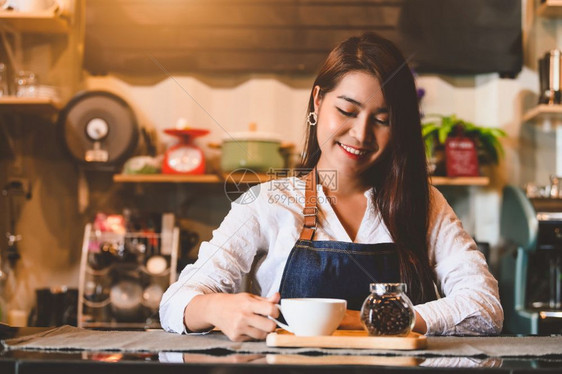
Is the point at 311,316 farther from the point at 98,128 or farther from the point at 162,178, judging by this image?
the point at 98,128

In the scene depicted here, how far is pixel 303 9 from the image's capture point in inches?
131

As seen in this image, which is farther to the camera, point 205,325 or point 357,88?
point 357,88

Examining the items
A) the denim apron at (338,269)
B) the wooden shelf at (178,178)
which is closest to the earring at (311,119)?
the denim apron at (338,269)

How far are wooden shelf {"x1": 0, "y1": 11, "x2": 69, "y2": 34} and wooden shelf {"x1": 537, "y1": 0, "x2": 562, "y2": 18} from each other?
7.53 feet

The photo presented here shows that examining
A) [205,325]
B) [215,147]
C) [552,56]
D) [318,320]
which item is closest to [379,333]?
[318,320]

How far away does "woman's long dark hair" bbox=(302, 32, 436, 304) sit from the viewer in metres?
1.55

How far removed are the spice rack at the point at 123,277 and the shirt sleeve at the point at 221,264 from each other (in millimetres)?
1480

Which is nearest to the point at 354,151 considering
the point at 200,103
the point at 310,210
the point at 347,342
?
the point at 310,210

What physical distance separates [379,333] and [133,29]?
264cm

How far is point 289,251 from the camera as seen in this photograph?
1588mm

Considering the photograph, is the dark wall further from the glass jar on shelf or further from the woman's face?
the woman's face

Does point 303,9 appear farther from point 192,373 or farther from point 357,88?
point 192,373

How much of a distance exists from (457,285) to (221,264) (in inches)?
20.6

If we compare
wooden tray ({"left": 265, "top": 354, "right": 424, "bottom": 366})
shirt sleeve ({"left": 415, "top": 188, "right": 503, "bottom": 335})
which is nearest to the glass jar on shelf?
shirt sleeve ({"left": 415, "top": 188, "right": 503, "bottom": 335})
